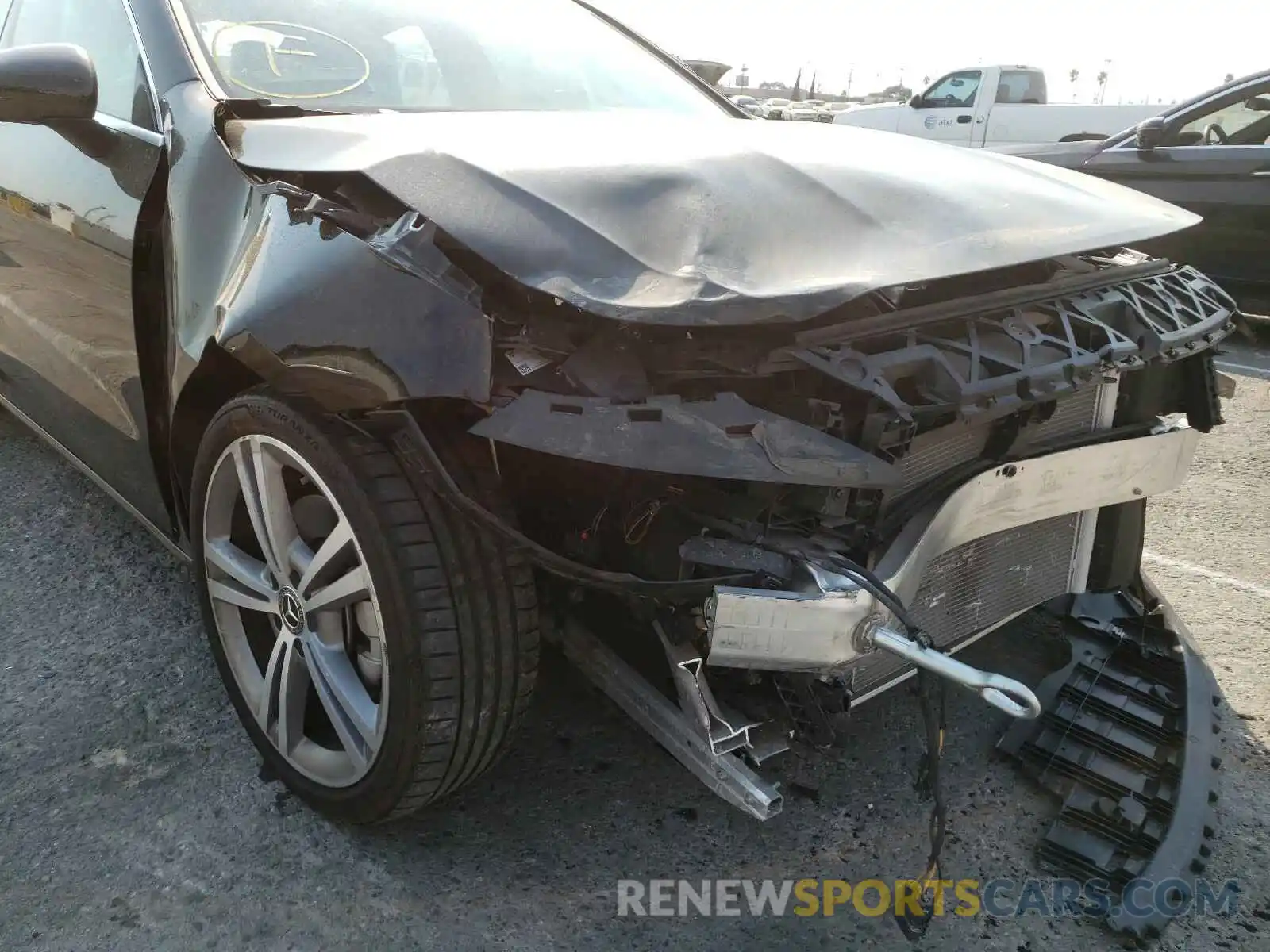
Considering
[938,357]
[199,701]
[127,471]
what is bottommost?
[199,701]

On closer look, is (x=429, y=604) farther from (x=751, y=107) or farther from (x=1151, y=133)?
(x=1151, y=133)

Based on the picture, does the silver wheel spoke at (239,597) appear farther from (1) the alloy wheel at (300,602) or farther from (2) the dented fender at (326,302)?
(2) the dented fender at (326,302)

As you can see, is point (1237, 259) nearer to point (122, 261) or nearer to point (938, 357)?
point (938, 357)

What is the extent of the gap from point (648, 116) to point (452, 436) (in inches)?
50.1

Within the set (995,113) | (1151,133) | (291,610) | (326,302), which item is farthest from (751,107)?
(995,113)

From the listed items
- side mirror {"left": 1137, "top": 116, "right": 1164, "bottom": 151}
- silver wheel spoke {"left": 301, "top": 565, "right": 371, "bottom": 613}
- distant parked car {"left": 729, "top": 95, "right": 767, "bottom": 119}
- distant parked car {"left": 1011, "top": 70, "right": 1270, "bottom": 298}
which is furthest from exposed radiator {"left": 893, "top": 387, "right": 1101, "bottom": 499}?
side mirror {"left": 1137, "top": 116, "right": 1164, "bottom": 151}

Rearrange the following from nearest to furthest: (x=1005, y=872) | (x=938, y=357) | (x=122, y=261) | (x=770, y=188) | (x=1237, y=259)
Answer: (x=938, y=357)
(x=770, y=188)
(x=1005, y=872)
(x=122, y=261)
(x=1237, y=259)

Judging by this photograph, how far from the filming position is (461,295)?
1.52 metres

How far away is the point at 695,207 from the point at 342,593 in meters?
0.93

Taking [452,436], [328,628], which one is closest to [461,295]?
[452,436]

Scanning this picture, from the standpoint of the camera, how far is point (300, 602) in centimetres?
191

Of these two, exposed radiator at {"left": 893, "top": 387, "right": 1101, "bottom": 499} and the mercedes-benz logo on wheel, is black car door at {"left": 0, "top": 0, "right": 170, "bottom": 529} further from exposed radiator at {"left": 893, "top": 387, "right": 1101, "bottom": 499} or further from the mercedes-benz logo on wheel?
exposed radiator at {"left": 893, "top": 387, "right": 1101, "bottom": 499}

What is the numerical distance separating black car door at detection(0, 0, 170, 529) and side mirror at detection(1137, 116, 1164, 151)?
602cm

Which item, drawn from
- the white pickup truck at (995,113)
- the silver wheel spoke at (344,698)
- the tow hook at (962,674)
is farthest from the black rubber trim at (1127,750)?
the white pickup truck at (995,113)
